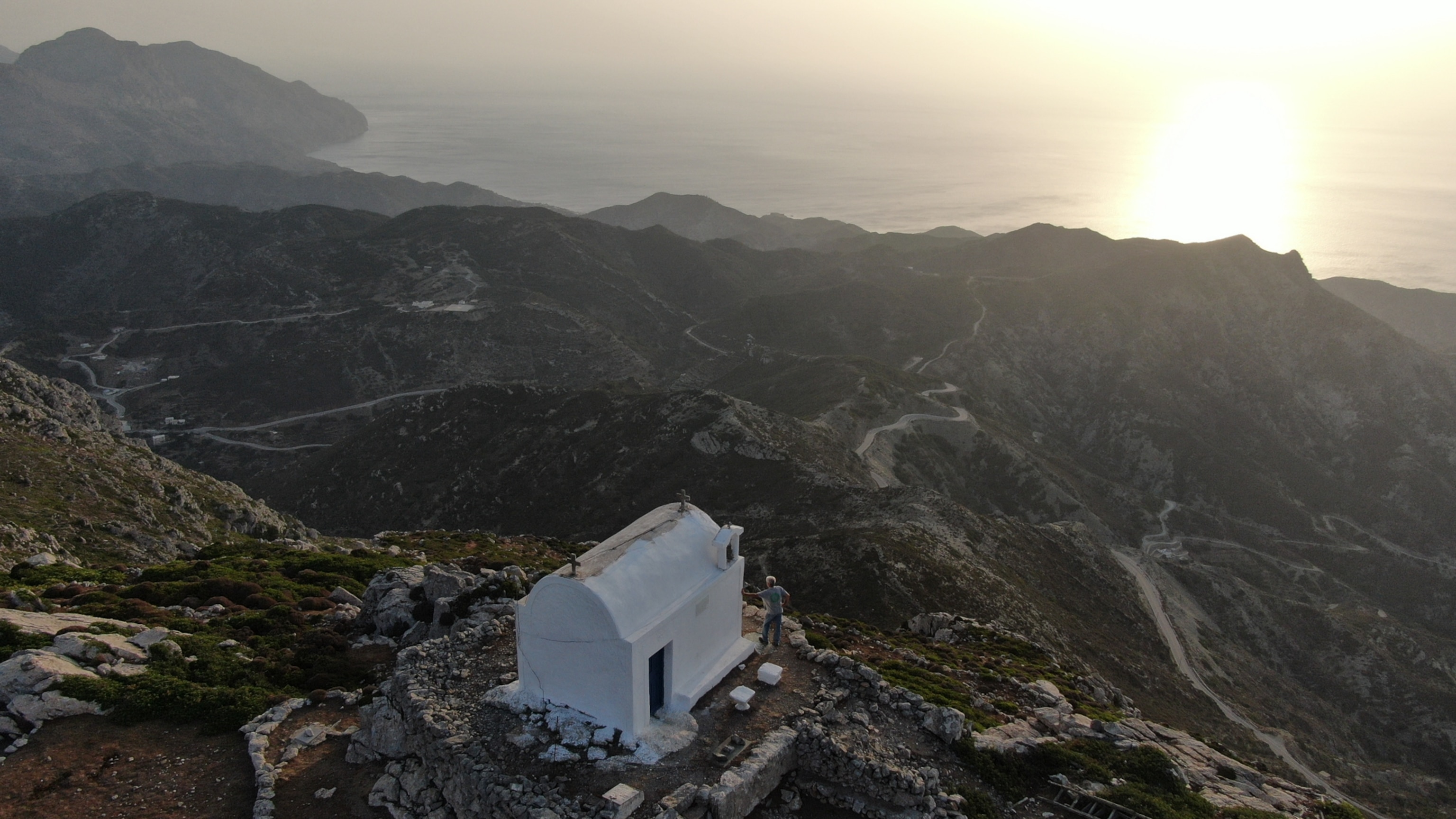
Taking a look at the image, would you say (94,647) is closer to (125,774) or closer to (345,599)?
(125,774)

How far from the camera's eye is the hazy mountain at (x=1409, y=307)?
181375 mm

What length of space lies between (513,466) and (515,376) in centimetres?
4206

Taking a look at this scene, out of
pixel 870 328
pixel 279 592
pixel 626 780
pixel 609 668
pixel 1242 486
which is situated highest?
pixel 609 668

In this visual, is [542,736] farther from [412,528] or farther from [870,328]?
[870,328]

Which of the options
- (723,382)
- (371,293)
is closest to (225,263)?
(371,293)

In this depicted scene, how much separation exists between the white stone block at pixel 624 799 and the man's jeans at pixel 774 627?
21.8ft

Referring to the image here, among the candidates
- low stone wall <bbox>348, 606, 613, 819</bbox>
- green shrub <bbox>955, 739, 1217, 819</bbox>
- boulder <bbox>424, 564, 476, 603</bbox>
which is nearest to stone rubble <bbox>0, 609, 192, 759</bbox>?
low stone wall <bbox>348, 606, 613, 819</bbox>

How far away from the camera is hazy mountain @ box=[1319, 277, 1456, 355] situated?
181 m

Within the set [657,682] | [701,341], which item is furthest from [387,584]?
[701,341]

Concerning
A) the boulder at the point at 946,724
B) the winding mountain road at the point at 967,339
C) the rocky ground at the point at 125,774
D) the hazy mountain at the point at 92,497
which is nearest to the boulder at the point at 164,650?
the rocky ground at the point at 125,774

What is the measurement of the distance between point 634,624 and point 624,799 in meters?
3.42

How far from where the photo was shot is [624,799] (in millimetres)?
15633

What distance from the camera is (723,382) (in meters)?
112

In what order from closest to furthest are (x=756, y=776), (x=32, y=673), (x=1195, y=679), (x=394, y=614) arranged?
(x=756, y=776) < (x=32, y=673) < (x=394, y=614) < (x=1195, y=679)
